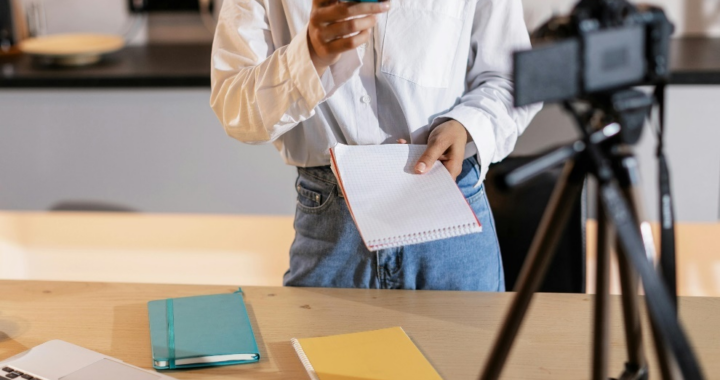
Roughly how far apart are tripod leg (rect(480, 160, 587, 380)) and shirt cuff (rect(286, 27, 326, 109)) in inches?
17.3

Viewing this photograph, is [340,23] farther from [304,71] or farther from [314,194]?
[314,194]

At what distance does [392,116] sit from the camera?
1184 mm

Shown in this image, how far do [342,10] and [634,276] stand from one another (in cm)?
45

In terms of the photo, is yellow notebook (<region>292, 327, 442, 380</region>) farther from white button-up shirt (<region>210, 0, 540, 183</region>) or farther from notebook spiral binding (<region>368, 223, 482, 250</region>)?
white button-up shirt (<region>210, 0, 540, 183</region>)

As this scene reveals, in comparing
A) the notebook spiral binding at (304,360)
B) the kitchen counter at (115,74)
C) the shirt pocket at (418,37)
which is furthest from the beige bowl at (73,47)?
the notebook spiral binding at (304,360)

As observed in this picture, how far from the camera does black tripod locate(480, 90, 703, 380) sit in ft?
1.72

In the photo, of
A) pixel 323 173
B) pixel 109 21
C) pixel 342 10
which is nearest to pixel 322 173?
pixel 323 173

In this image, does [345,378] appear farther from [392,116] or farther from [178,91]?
[178,91]

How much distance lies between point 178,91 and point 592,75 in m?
1.72

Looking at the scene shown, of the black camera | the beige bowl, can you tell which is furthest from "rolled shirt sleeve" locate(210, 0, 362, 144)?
the beige bowl

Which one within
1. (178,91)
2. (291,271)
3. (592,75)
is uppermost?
(592,75)

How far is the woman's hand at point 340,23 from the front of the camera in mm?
860

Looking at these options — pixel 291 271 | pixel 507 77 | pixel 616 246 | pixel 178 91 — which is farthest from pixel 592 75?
pixel 178 91

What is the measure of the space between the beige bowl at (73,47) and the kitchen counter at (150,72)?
0.04 metres
